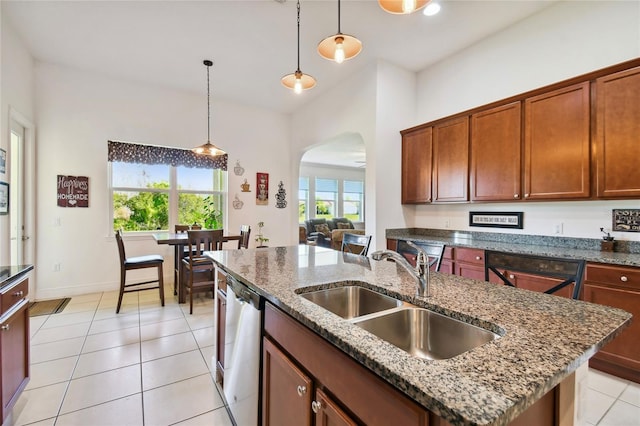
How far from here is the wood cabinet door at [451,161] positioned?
337 cm

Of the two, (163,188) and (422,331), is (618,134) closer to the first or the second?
(422,331)

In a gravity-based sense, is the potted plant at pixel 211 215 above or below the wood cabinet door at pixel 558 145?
below

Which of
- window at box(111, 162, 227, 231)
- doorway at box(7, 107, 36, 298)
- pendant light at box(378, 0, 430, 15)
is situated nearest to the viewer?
pendant light at box(378, 0, 430, 15)

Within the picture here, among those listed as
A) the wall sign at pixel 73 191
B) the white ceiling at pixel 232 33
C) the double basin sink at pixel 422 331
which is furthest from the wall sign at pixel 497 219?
the wall sign at pixel 73 191

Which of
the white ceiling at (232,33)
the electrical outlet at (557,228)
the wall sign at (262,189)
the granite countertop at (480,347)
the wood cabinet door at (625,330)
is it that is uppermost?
the white ceiling at (232,33)

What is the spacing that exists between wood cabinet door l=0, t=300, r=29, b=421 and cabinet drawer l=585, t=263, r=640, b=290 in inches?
146

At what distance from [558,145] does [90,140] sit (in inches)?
224

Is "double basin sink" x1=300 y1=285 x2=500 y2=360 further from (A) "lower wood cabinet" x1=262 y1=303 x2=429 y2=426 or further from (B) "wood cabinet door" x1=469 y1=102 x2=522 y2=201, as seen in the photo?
(B) "wood cabinet door" x1=469 y1=102 x2=522 y2=201

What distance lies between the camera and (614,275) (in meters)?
2.08

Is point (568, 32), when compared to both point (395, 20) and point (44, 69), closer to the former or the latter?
point (395, 20)

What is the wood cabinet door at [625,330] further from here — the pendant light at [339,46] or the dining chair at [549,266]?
the pendant light at [339,46]

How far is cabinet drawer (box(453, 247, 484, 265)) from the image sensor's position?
9.50 ft

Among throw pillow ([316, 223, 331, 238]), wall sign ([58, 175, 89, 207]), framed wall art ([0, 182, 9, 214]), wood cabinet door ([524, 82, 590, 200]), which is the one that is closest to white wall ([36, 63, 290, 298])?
wall sign ([58, 175, 89, 207])

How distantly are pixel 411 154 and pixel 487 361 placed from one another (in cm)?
350
